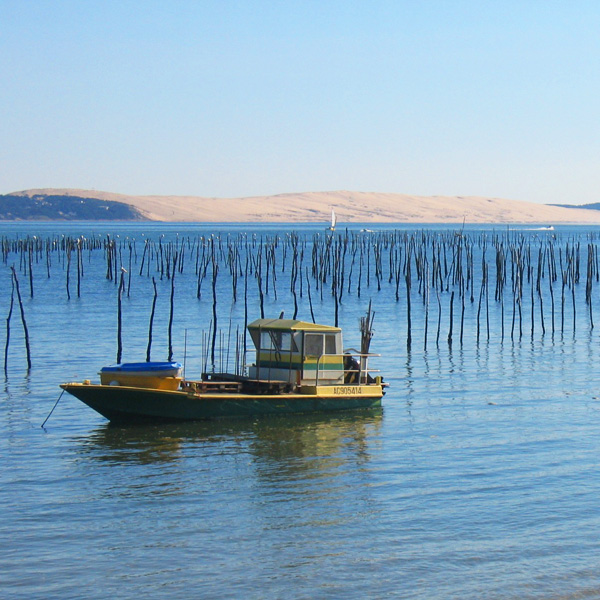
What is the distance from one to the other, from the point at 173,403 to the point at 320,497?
705 centimetres

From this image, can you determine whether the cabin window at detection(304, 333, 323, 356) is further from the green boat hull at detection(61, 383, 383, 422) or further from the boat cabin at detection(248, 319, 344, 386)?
the green boat hull at detection(61, 383, 383, 422)

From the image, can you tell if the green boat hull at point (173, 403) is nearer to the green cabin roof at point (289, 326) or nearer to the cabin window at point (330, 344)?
the cabin window at point (330, 344)

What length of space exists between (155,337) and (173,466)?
21.8 meters

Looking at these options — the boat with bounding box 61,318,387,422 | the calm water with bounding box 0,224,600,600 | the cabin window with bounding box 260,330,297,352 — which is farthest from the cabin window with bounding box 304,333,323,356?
the calm water with bounding box 0,224,600,600

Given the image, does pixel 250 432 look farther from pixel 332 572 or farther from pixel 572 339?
pixel 572 339

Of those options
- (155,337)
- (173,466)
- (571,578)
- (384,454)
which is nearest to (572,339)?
(155,337)

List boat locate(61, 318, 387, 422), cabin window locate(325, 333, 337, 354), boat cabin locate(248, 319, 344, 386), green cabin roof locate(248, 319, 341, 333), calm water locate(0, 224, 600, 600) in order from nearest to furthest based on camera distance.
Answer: calm water locate(0, 224, 600, 600), boat locate(61, 318, 387, 422), green cabin roof locate(248, 319, 341, 333), boat cabin locate(248, 319, 344, 386), cabin window locate(325, 333, 337, 354)

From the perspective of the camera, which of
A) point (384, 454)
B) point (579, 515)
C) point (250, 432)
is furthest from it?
point (250, 432)

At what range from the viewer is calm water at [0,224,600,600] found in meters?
13.4

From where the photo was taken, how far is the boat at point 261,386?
2341 cm

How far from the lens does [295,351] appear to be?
2544 cm

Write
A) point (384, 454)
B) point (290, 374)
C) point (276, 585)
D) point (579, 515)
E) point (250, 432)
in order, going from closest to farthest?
1. point (276, 585)
2. point (579, 515)
3. point (384, 454)
4. point (250, 432)
5. point (290, 374)

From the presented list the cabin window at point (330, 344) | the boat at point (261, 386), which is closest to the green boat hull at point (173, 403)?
the boat at point (261, 386)

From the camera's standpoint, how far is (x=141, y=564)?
14023mm
